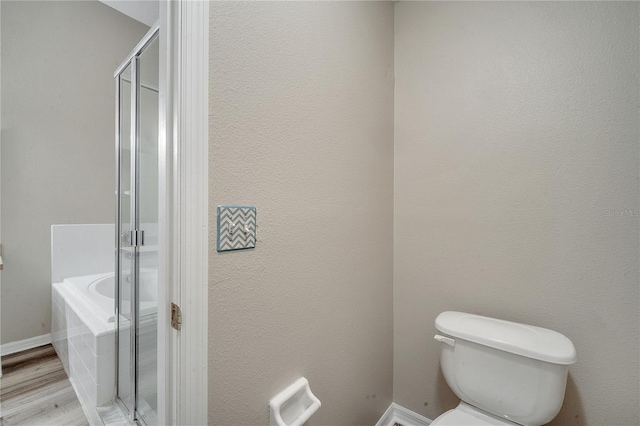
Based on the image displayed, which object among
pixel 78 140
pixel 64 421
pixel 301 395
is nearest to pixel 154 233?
pixel 301 395

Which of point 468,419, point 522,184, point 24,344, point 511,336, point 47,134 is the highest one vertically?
point 47,134

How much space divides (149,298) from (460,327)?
1455mm

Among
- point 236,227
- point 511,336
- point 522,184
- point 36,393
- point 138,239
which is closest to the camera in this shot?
point 236,227

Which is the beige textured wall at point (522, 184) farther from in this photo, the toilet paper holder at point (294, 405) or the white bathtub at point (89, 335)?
the white bathtub at point (89, 335)

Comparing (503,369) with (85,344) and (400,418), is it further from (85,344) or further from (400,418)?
(85,344)

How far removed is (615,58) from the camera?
1.06m

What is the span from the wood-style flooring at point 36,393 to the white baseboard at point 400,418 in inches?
63.3

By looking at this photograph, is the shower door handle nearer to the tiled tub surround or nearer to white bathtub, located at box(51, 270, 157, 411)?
white bathtub, located at box(51, 270, 157, 411)

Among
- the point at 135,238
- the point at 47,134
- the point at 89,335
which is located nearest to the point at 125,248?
the point at 135,238

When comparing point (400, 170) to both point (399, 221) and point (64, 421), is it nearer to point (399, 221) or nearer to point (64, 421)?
point (399, 221)

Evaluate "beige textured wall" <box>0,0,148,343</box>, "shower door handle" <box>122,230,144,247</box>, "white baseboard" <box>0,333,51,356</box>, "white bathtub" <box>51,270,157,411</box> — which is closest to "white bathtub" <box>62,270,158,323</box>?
"white bathtub" <box>51,270,157,411</box>

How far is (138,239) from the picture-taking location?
147cm

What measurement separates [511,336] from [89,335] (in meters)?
2.03

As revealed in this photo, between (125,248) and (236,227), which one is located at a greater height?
(236,227)
